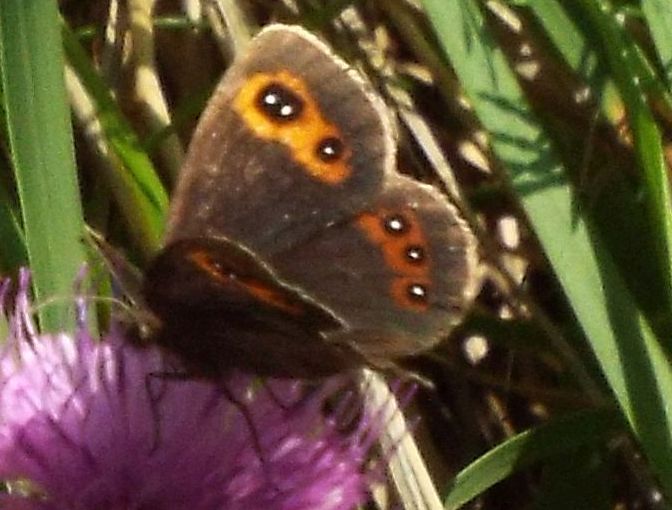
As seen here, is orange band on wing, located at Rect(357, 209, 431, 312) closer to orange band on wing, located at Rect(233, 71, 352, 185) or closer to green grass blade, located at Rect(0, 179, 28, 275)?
orange band on wing, located at Rect(233, 71, 352, 185)

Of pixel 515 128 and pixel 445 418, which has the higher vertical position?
pixel 515 128

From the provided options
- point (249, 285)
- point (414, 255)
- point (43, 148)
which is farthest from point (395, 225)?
point (43, 148)

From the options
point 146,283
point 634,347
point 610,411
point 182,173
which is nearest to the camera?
point 146,283

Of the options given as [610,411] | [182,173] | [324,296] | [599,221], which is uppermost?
[182,173]

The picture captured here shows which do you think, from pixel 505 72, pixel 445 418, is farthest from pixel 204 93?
pixel 445 418

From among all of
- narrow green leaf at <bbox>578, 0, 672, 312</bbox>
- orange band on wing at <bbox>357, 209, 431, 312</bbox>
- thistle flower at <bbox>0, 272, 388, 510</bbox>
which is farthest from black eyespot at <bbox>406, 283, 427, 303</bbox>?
narrow green leaf at <bbox>578, 0, 672, 312</bbox>

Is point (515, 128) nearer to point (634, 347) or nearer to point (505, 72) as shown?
point (505, 72)

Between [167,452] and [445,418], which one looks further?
[445,418]

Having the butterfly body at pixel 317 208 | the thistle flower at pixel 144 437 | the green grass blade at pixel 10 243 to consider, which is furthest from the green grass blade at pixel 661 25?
the green grass blade at pixel 10 243

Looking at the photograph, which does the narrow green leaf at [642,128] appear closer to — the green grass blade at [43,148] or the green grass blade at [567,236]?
the green grass blade at [567,236]
